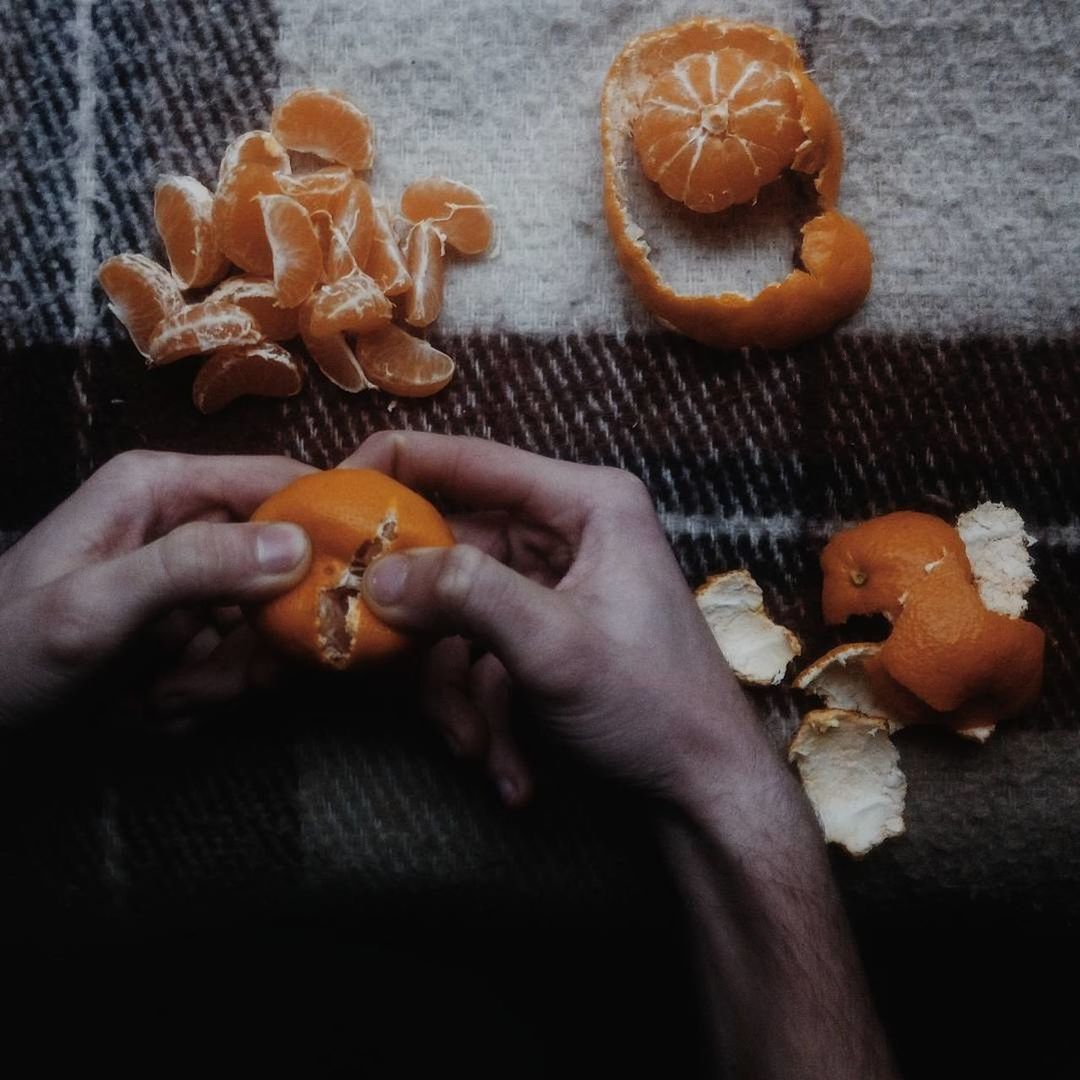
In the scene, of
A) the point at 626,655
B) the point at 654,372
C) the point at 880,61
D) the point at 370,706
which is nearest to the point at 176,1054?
the point at 370,706

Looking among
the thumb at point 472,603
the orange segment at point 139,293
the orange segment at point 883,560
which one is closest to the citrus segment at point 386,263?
the orange segment at point 139,293

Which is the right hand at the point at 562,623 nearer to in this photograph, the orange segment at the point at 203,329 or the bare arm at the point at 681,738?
the bare arm at the point at 681,738

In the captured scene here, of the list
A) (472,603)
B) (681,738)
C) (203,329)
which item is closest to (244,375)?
(203,329)

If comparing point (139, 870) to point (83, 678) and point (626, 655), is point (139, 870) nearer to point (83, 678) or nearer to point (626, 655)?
point (83, 678)

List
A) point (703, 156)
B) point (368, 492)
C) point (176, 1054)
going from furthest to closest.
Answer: point (176, 1054) → point (703, 156) → point (368, 492)

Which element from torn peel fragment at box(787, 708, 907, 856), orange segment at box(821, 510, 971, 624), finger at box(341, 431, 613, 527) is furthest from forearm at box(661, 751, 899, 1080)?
finger at box(341, 431, 613, 527)

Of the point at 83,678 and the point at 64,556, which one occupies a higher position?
the point at 64,556
